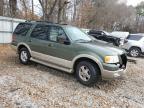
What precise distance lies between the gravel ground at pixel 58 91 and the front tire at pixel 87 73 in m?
0.18

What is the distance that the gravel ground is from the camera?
4312mm

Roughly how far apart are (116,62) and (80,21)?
23.3 meters

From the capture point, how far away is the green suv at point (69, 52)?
523 cm

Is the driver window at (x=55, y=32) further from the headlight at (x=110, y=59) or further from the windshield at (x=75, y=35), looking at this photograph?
the headlight at (x=110, y=59)

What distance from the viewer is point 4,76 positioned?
581cm

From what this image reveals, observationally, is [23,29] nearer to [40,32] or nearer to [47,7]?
[40,32]

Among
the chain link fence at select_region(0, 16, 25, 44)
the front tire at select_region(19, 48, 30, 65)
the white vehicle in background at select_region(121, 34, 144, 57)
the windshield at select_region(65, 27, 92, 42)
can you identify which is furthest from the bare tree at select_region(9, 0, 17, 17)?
the windshield at select_region(65, 27, 92, 42)

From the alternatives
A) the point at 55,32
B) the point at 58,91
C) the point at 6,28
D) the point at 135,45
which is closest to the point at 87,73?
the point at 58,91

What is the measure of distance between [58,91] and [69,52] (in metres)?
1.33

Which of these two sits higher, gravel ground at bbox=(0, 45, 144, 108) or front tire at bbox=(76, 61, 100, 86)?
front tire at bbox=(76, 61, 100, 86)

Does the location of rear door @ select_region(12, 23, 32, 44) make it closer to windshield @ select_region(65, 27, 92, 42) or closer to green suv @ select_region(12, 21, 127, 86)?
green suv @ select_region(12, 21, 127, 86)

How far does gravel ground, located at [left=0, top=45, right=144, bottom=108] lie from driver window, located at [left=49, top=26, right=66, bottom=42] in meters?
1.22

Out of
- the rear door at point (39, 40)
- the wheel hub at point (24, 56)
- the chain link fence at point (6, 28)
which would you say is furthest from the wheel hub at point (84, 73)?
the chain link fence at point (6, 28)

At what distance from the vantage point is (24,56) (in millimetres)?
7281
